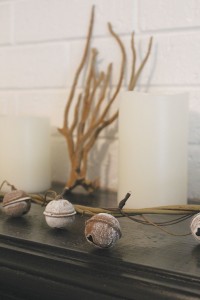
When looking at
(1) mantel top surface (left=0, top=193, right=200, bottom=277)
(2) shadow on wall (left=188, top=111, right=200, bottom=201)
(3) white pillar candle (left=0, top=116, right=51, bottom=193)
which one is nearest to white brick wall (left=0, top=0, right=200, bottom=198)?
(2) shadow on wall (left=188, top=111, right=200, bottom=201)

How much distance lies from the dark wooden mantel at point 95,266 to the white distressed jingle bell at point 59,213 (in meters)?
0.01

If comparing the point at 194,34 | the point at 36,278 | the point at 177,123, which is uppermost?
the point at 194,34

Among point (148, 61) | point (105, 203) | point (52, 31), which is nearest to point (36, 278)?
point (105, 203)

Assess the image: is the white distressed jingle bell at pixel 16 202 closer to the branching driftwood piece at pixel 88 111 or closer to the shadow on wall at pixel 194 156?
the branching driftwood piece at pixel 88 111

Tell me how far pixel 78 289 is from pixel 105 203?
0.27 metres

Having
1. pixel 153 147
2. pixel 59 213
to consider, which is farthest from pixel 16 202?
pixel 153 147

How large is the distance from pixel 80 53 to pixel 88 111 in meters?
0.12

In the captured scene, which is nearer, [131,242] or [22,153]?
[131,242]

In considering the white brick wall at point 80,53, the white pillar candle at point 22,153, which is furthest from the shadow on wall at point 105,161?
the white pillar candle at point 22,153

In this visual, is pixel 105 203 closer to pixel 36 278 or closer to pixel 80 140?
pixel 80 140

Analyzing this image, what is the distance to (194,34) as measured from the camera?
0.67 meters

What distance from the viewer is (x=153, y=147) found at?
54 cm

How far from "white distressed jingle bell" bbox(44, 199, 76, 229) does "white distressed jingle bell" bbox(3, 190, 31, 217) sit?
0.19ft

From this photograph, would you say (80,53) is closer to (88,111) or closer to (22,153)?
(88,111)
